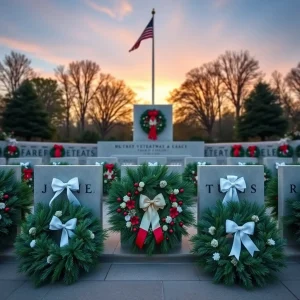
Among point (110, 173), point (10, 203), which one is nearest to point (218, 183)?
point (10, 203)

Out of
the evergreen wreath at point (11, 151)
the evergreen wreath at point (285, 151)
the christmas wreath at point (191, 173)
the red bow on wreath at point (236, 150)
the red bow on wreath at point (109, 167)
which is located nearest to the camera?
the christmas wreath at point (191, 173)

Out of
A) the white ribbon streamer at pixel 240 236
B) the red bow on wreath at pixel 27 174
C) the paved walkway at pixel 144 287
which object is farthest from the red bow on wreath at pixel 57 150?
the white ribbon streamer at pixel 240 236

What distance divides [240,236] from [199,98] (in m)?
40.3

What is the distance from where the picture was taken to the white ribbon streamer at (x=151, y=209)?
12.2 feet

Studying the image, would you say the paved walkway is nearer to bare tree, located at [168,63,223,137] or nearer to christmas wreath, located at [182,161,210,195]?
christmas wreath, located at [182,161,210,195]

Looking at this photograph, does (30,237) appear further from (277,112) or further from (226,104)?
(226,104)

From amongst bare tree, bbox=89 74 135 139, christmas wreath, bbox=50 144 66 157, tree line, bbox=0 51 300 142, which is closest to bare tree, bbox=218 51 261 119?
tree line, bbox=0 51 300 142

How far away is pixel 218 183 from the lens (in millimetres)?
4016

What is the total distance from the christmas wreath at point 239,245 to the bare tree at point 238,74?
36972mm

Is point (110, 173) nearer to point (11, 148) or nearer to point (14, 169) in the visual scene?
point (14, 169)

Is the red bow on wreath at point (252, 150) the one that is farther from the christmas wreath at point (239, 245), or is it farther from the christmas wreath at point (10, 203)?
the christmas wreath at point (10, 203)

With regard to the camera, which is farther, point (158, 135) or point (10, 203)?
point (158, 135)

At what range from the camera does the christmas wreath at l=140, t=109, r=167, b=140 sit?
17078 mm

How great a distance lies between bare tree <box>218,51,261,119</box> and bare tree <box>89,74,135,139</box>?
14856 mm
